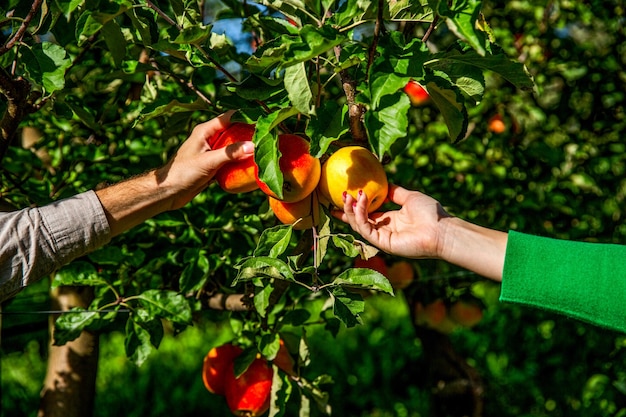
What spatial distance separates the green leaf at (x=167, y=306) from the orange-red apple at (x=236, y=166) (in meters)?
0.33

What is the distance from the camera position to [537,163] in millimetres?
2023

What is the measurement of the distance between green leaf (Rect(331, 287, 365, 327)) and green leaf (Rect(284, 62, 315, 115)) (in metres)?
0.30

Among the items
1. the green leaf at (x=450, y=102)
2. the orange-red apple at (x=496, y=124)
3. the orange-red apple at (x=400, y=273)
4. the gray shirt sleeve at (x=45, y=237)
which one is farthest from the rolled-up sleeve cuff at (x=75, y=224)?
the orange-red apple at (x=496, y=124)

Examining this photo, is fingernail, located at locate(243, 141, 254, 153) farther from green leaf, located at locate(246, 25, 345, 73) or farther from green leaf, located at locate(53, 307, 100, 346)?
green leaf, located at locate(53, 307, 100, 346)

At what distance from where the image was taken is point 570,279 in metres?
1.02

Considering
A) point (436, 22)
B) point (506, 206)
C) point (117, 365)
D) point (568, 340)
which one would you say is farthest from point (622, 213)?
point (117, 365)

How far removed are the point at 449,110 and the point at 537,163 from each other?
1.06 m

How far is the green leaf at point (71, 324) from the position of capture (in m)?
1.40

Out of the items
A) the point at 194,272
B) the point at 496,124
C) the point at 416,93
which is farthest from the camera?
the point at 496,124

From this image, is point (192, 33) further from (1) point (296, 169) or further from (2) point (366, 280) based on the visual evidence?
(2) point (366, 280)

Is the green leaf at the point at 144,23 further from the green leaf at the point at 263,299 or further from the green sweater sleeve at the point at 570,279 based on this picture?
the green sweater sleeve at the point at 570,279

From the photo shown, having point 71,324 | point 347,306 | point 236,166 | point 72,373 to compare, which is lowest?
point 72,373

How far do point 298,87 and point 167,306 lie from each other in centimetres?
64

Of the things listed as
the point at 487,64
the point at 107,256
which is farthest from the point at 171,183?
the point at 487,64
